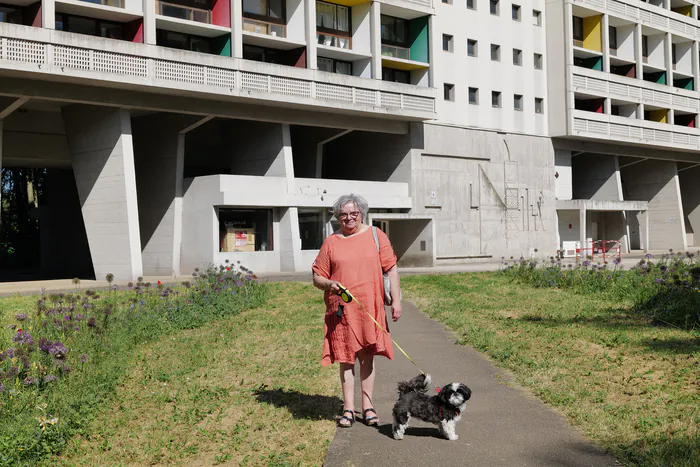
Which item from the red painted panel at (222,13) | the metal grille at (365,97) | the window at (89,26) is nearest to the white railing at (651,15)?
the metal grille at (365,97)

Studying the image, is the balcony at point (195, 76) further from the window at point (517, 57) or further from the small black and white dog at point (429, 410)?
the small black and white dog at point (429, 410)

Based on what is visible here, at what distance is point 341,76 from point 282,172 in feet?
15.8

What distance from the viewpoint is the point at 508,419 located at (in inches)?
290

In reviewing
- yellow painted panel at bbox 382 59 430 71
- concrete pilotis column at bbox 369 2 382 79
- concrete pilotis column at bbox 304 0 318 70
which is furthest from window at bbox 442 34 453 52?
concrete pilotis column at bbox 304 0 318 70

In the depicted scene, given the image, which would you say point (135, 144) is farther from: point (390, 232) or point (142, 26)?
point (390, 232)

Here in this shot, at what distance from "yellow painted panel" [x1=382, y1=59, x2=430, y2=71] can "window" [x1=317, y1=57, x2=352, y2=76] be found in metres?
1.79

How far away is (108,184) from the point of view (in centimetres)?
2956

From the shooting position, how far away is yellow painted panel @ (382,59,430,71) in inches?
1496

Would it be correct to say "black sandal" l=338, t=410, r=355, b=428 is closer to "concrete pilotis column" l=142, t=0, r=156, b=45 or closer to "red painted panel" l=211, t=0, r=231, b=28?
"concrete pilotis column" l=142, t=0, r=156, b=45

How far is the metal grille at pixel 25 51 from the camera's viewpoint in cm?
2492

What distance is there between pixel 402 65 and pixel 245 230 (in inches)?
473

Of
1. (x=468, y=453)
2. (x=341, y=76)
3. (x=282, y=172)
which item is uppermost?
(x=341, y=76)

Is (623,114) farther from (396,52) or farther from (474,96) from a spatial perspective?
(396,52)

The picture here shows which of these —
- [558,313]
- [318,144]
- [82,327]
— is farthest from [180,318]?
[318,144]
